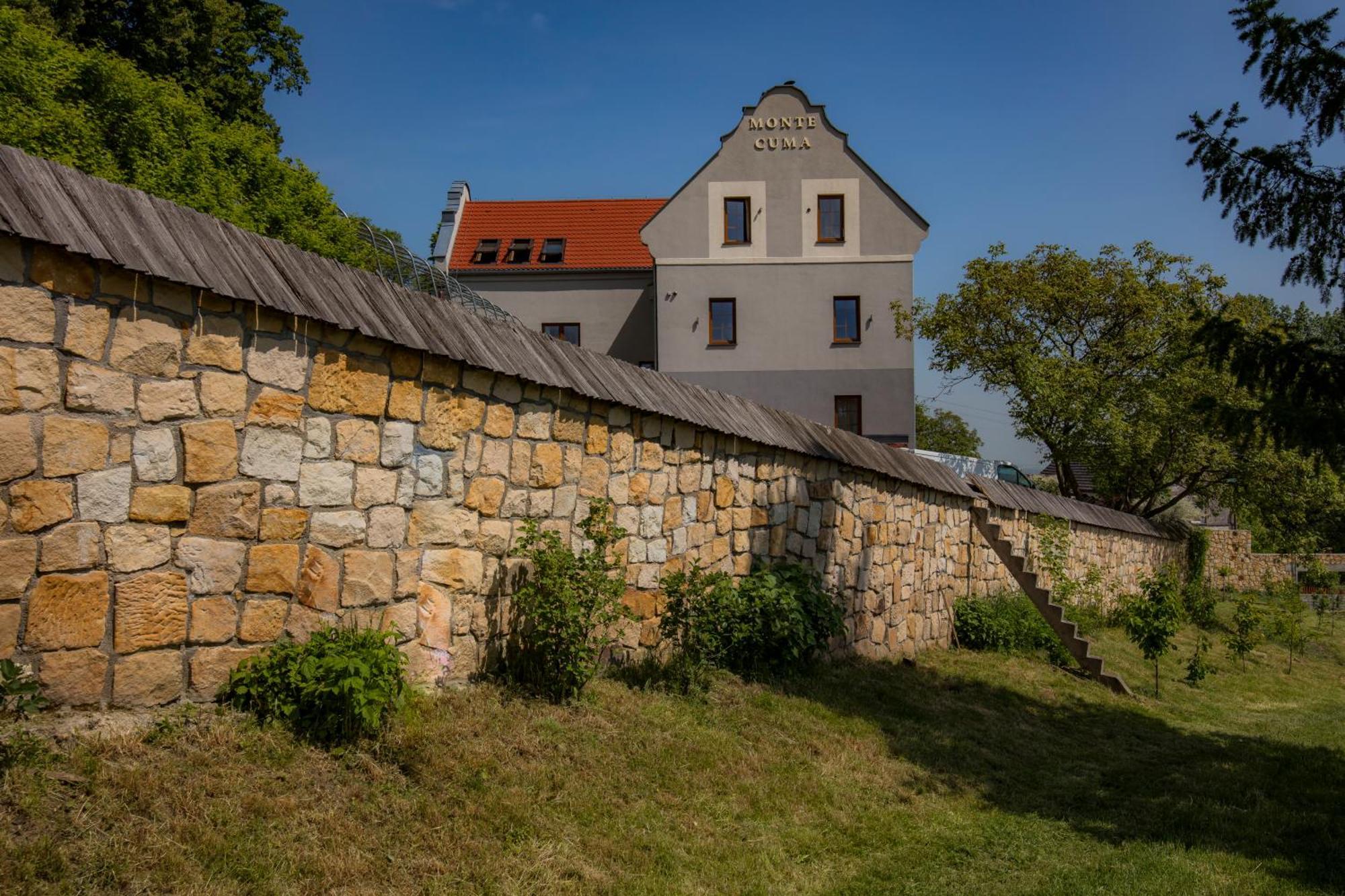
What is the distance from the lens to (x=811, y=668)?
8430 mm

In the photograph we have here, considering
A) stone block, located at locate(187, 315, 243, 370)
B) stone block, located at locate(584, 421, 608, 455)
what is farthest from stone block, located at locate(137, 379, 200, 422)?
stone block, located at locate(584, 421, 608, 455)

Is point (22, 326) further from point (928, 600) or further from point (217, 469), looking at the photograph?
point (928, 600)

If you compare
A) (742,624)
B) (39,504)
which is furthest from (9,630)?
(742,624)

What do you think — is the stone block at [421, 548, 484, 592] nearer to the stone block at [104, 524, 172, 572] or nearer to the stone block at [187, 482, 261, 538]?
the stone block at [187, 482, 261, 538]

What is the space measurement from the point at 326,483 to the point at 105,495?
3.56 ft

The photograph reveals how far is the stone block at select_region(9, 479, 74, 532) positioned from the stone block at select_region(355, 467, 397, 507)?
1414 mm

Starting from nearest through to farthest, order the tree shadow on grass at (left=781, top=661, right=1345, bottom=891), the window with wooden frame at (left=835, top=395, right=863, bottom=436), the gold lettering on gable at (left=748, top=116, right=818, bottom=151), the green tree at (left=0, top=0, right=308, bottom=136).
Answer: the tree shadow on grass at (left=781, top=661, right=1345, bottom=891) → the green tree at (left=0, top=0, right=308, bottom=136) → the window with wooden frame at (left=835, top=395, right=863, bottom=436) → the gold lettering on gable at (left=748, top=116, right=818, bottom=151)

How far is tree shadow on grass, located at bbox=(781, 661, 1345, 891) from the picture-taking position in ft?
20.3

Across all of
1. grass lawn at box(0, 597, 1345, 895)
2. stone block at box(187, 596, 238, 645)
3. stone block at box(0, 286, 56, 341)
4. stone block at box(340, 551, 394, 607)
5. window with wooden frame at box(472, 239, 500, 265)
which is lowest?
grass lawn at box(0, 597, 1345, 895)

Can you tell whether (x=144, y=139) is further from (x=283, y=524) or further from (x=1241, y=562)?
(x=1241, y=562)

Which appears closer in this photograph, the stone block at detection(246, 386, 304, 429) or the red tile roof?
the stone block at detection(246, 386, 304, 429)

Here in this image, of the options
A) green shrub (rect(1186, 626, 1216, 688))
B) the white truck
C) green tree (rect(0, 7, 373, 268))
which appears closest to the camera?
green tree (rect(0, 7, 373, 268))

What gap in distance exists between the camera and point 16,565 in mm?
3900

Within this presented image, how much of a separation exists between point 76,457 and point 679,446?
4.36 m
